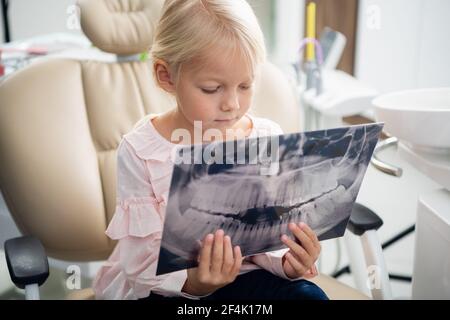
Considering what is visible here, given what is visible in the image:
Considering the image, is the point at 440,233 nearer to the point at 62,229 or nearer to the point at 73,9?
the point at 62,229

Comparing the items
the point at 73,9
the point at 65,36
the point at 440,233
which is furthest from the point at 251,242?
the point at 65,36

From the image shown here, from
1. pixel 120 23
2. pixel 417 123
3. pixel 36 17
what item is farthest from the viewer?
pixel 36 17

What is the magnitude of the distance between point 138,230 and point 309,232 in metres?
0.28

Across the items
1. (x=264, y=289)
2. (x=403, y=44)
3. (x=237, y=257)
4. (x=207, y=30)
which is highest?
(x=207, y=30)

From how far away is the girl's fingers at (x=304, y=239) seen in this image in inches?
31.3

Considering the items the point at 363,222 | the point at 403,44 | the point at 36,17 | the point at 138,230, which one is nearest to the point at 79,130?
the point at 138,230

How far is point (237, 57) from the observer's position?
79 cm

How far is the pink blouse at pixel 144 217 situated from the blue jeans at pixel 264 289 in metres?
0.01

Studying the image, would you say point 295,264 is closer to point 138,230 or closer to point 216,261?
point 216,261

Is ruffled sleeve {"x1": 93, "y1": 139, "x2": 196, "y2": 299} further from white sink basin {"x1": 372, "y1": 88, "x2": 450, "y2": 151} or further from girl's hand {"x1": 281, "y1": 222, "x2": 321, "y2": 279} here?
white sink basin {"x1": 372, "y1": 88, "x2": 450, "y2": 151}

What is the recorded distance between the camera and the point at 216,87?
2.67 feet

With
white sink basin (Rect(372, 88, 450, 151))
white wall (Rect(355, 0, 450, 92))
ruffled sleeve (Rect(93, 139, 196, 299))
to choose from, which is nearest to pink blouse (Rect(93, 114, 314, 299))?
ruffled sleeve (Rect(93, 139, 196, 299))

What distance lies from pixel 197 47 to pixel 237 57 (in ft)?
0.21

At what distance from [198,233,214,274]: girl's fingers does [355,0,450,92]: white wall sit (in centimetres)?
153
